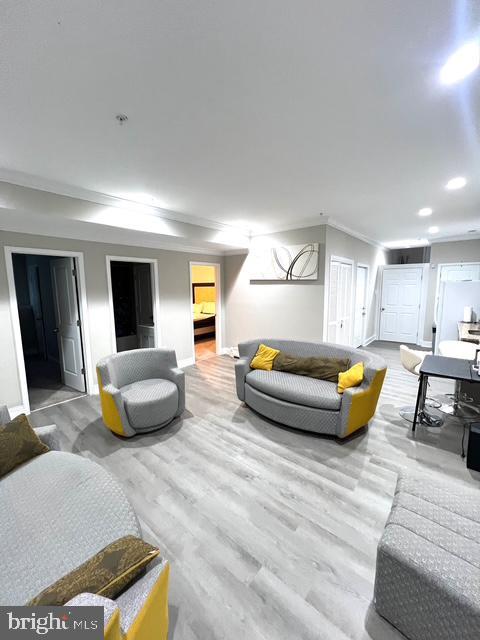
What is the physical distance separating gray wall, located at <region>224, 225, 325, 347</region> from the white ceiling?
6.10 feet

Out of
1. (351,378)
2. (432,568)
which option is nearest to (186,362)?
(351,378)

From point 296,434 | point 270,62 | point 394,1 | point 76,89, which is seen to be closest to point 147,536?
point 296,434

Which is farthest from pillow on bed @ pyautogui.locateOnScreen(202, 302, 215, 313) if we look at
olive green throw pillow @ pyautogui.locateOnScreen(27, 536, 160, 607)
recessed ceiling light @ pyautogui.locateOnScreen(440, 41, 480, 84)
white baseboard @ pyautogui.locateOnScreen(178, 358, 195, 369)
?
olive green throw pillow @ pyautogui.locateOnScreen(27, 536, 160, 607)

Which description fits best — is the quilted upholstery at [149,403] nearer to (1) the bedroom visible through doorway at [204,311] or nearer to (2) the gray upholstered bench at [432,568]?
(2) the gray upholstered bench at [432,568]

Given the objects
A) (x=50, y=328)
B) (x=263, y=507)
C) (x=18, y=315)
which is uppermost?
(x=18, y=315)

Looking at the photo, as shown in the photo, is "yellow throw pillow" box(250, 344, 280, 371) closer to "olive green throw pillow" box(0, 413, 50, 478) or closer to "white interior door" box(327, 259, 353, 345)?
"white interior door" box(327, 259, 353, 345)

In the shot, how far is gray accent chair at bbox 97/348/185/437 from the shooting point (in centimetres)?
279

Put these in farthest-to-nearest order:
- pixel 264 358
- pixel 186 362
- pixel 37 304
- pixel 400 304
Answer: pixel 400 304 < pixel 37 304 < pixel 186 362 < pixel 264 358

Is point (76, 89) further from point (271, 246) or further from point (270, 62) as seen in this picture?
point (271, 246)

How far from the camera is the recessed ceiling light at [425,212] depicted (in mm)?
4031

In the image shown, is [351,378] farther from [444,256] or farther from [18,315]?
[444,256]

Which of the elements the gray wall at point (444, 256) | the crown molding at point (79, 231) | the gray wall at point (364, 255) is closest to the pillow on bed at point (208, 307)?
the crown molding at point (79, 231)

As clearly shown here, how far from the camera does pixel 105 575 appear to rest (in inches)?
36.0

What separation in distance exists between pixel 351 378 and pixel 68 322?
4174mm
